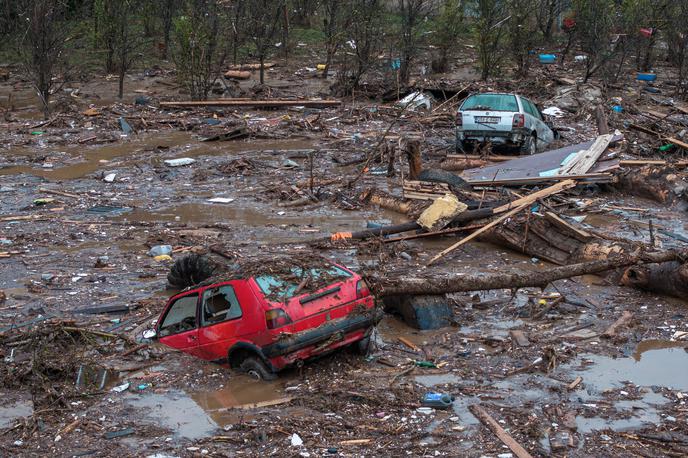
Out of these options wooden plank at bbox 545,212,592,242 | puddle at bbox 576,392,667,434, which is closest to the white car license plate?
wooden plank at bbox 545,212,592,242

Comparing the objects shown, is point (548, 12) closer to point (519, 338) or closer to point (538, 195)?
point (538, 195)

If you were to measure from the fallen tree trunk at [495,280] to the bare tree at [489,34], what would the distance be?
20.6 meters

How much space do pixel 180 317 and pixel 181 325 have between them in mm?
128

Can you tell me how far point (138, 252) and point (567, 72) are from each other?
79.1ft

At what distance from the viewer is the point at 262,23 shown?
3189 cm

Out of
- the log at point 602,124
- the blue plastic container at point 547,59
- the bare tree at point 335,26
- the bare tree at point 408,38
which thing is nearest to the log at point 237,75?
the bare tree at point 335,26

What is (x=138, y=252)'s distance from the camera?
1384cm

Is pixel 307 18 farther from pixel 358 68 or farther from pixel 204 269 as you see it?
pixel 204 269

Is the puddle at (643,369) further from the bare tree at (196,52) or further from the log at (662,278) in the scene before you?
the bare tree at (196,52)

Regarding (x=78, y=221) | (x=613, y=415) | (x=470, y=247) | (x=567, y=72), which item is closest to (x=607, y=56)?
(x=567, y=72)

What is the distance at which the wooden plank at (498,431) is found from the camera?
6.60 meters

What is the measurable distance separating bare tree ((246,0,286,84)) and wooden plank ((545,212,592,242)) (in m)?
19.9

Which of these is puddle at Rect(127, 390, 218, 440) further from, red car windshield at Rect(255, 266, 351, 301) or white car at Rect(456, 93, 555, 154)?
white car at Rect(456, 93, 555, 154)

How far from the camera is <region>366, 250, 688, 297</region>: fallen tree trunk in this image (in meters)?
9.87
